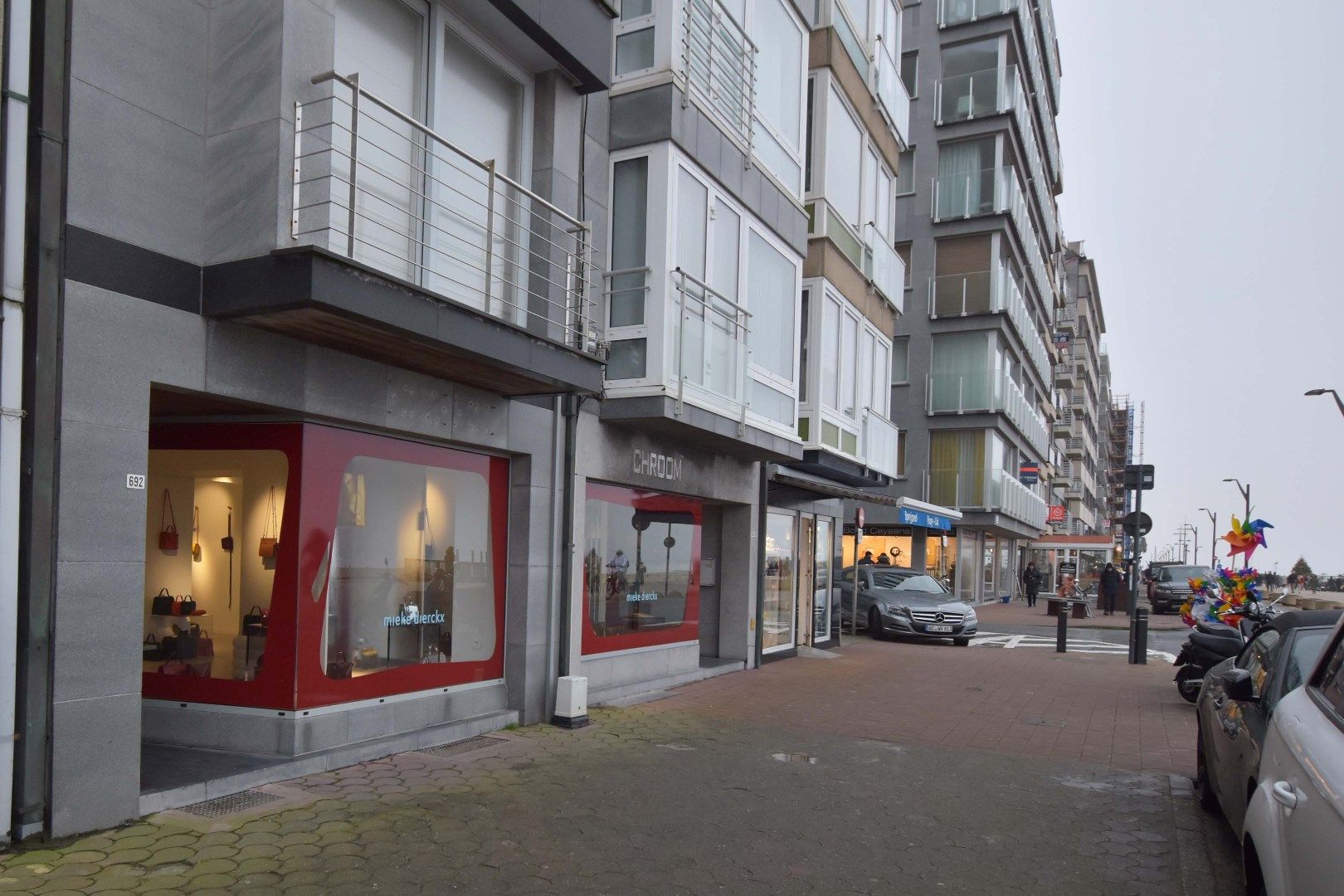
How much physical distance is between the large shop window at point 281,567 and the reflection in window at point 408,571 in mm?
13

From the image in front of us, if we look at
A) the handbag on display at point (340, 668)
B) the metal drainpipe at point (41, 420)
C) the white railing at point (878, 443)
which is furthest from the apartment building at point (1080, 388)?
the metal drainpipe at point (41, 420)

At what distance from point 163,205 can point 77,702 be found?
290 centimetres

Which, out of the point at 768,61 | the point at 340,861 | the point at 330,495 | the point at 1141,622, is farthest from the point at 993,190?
the point at 340,861

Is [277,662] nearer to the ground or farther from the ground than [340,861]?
farther from the ground

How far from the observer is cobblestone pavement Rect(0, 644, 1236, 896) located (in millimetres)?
5137

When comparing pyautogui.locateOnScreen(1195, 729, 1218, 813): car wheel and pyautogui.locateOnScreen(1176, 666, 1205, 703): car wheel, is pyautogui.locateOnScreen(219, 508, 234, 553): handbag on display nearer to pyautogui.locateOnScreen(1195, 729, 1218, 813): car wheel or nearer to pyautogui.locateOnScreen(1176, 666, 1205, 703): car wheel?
pyautogui.locateOnScreen(1195, 729, 1218, 813): car wheel

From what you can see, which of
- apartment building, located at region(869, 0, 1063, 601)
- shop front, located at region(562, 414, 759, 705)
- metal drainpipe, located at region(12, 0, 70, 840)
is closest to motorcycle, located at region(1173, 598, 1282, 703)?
shop front, located at region(562, 414, 759, 705)

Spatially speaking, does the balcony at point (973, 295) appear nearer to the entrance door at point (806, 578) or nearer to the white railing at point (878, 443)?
the white railing at point (878, 443)

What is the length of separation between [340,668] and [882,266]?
13.8 meters

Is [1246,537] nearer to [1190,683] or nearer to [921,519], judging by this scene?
[1190,683]

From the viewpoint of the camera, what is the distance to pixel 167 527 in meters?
7.70

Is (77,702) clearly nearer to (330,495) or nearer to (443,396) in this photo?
(330,495)

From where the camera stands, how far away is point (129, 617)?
566 centimetres

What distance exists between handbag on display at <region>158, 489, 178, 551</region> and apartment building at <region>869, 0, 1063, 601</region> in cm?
2792
